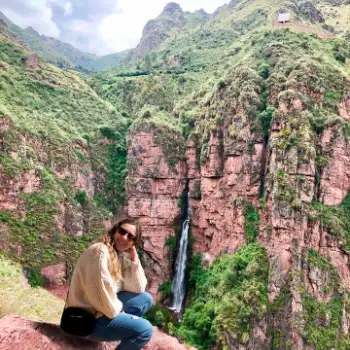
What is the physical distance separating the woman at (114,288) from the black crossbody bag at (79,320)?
0.06m

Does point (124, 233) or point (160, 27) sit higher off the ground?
point (160, 27)

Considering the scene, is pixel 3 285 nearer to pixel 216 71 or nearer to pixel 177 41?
pixel 216 71

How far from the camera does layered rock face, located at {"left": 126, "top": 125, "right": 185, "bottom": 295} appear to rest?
40.7m

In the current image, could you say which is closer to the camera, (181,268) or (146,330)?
(146,330)

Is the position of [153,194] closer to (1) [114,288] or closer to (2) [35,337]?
(2) [35,337]

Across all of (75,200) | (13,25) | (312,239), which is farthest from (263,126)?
(13,25)

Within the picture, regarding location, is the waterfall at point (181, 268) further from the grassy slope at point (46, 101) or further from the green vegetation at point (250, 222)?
the grassy slope at point (46, 101)

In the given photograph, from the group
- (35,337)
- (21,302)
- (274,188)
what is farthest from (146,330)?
(274,188)

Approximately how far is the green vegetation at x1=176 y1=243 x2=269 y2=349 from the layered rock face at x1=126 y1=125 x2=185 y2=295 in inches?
271

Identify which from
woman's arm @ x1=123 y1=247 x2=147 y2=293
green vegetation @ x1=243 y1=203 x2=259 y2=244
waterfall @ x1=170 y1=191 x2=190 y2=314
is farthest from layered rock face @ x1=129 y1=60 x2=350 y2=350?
woman's arm @ x1=123 y1=247 x2=147 y2=293

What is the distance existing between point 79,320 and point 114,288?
2.20 ft

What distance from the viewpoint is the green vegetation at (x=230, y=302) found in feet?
99.1

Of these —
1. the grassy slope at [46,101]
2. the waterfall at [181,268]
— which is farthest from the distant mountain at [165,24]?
the waterfall at [181,268]

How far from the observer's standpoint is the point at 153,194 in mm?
41438
